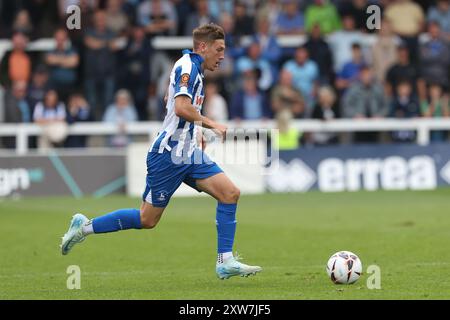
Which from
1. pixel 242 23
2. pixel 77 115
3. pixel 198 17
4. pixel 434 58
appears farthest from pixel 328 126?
pixel 77 115

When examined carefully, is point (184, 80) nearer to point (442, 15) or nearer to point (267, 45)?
point (267, 45)

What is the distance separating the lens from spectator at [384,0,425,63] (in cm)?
2395

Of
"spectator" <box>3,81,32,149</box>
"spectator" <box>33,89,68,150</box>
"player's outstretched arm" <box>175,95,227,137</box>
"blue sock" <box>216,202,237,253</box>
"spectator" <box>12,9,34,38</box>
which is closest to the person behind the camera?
"player's outstretched arm" <box>175,95,227,137</box>

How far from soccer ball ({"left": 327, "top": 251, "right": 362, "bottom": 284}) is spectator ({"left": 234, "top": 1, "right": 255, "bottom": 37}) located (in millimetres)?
14444

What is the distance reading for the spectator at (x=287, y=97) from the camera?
22344 millimetres

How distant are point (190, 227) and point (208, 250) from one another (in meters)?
2.71

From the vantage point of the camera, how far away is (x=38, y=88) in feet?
73.6

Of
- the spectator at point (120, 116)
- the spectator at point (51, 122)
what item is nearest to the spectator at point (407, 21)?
the spectator at point (120, 116)

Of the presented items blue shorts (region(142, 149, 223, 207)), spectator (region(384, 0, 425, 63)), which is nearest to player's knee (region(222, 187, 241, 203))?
blue shorts (region(142, 149, 223, 207))

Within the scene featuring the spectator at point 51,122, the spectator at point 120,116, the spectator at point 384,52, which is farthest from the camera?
the spectator at point 384,52

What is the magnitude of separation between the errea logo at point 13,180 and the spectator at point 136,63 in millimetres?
3182

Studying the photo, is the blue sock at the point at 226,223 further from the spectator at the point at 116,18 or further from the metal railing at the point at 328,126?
the spectator at the point at 116,18

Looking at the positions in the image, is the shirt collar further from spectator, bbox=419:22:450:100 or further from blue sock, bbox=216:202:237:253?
spectator, bbox=419:22:450:100
